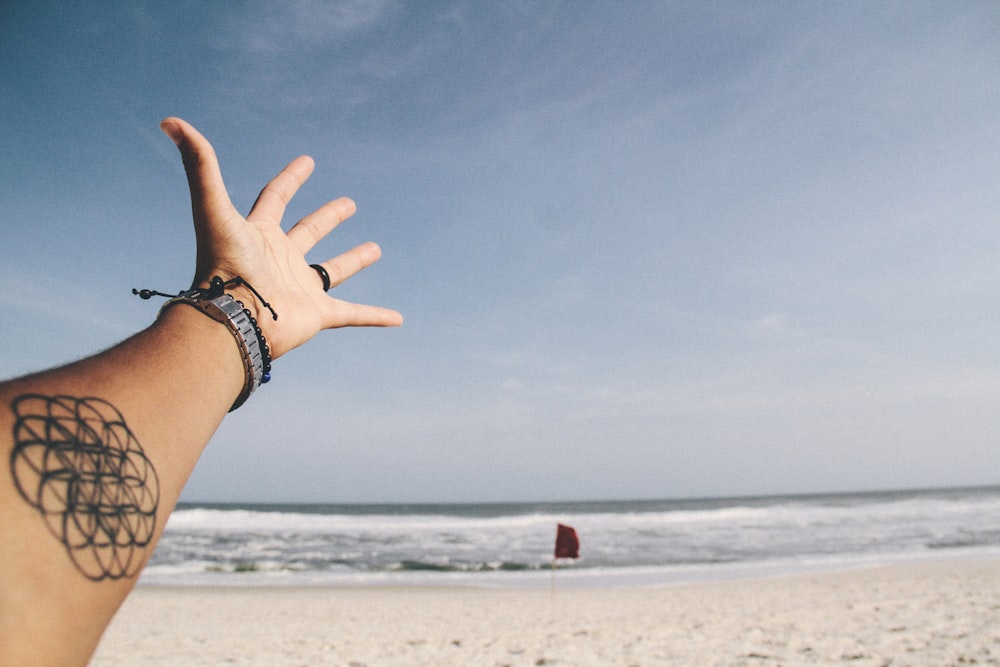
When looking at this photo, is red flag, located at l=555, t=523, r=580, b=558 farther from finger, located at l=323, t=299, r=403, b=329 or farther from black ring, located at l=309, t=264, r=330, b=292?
black ring, located at l=309, t=264, r=330, b=292

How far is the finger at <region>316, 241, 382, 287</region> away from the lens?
203 cm

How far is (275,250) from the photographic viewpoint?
1698 millimetres

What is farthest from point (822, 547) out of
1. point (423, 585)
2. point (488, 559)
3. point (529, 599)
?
point (423, 585)

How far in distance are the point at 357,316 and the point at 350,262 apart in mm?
251

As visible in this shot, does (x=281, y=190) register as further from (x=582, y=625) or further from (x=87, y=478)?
(x=582, y=625)

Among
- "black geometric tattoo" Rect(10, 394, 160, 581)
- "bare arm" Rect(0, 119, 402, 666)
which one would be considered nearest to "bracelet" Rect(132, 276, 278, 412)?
"bare arm" Rect(0, 119, 402, 666)

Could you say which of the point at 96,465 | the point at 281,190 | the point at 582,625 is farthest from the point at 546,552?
the point at 96,465

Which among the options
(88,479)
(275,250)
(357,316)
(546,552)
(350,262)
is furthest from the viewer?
(546,552)

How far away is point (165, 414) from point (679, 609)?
10.8 metres

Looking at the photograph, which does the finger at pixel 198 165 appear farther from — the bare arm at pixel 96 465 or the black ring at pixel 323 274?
the black ring at pixel 323 274

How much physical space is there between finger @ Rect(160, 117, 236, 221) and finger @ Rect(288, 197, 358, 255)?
44cm

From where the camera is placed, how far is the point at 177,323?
45.1 inches

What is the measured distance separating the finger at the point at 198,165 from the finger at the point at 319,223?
44 cm

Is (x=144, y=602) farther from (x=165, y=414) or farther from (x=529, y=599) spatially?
(x=165, y=414)
